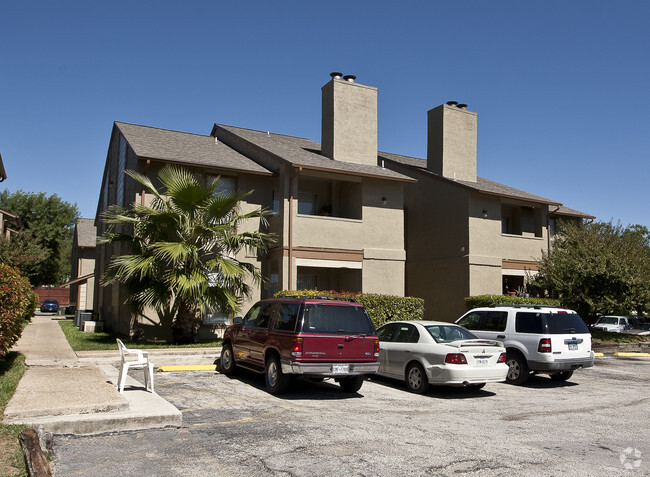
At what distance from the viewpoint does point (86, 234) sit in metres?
44.2

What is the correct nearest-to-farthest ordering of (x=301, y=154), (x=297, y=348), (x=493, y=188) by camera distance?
(x=297, y=348)
(x=301, y=154)
(x=493, y=188)

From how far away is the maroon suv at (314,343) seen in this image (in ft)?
33.4

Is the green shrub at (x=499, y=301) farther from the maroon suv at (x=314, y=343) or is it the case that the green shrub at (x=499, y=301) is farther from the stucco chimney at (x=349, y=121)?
the maroon suv at (x=314, y=343)

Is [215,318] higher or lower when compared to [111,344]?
higher

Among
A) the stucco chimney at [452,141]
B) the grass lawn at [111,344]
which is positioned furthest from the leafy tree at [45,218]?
the stucco chimney at [452,141]

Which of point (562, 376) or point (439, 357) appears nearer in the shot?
point (439, 357)

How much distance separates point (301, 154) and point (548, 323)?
12.6 metres

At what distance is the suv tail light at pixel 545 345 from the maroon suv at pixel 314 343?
13.1 feet

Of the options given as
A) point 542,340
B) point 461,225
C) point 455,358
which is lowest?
point 455,358

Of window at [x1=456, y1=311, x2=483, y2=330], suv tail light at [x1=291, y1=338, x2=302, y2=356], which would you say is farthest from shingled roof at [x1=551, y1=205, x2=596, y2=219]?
suv tail light at [x1=291, y1=338, x2=302, y2=356]

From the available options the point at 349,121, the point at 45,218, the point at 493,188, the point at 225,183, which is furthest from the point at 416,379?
the point at 45,218

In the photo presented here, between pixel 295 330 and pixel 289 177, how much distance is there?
35.5 feet

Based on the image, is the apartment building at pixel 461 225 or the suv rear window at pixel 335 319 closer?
the suv rear window at pixel 335 319

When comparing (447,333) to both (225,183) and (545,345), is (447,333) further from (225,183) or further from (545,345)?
(225,183)
